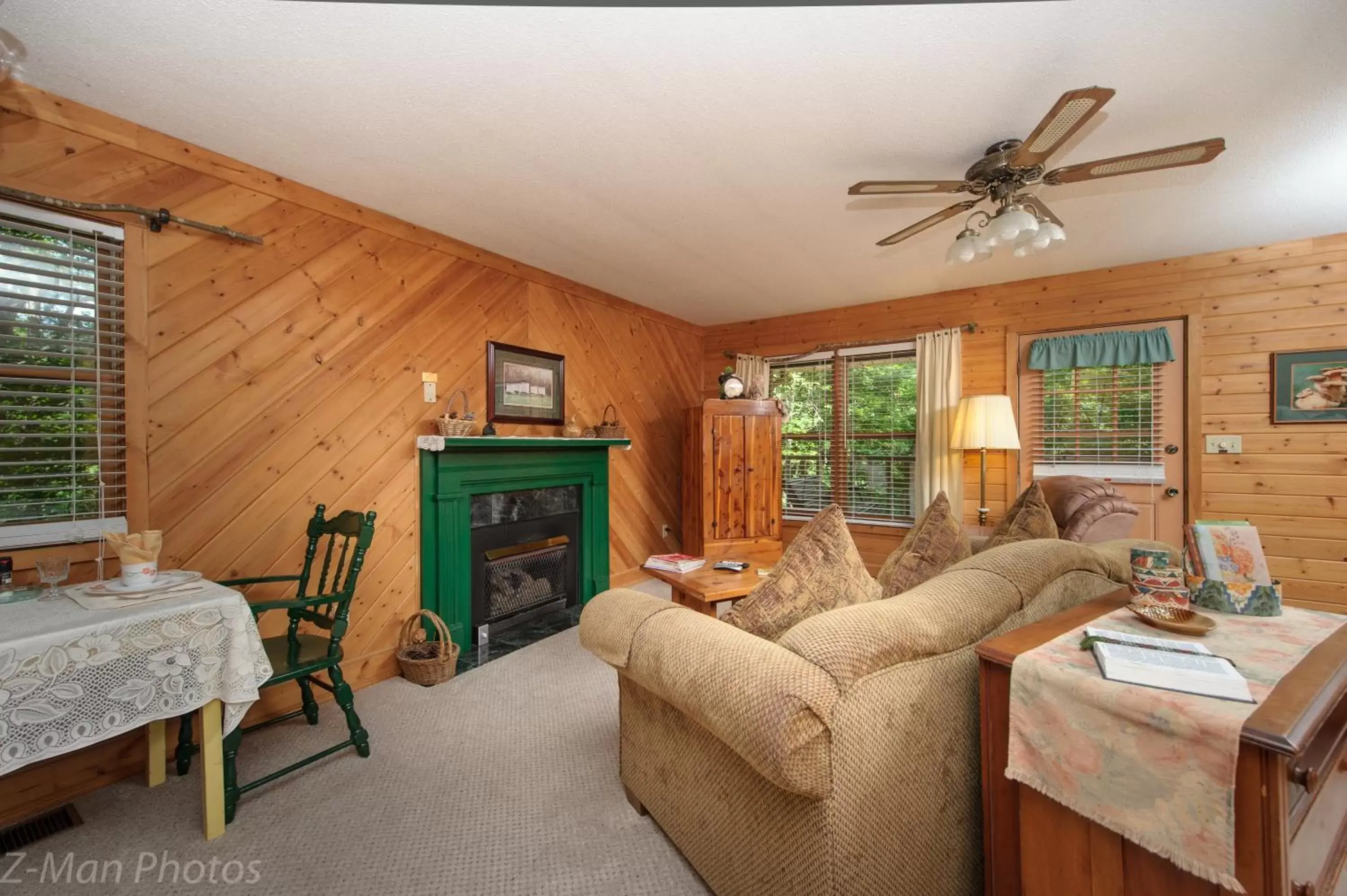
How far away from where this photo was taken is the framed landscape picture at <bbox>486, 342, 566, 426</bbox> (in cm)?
347

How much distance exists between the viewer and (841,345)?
4.97m

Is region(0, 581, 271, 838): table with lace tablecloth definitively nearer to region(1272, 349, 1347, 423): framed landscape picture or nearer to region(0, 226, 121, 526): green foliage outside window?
region(0, 226, 121, 526): green foliage outside window

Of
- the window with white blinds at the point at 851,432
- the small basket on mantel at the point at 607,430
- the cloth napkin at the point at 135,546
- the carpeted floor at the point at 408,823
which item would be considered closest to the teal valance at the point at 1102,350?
the window with white blinds at the point at 851,432

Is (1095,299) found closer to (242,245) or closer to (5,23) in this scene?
(242,245)

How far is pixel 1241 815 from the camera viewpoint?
0.86 metres

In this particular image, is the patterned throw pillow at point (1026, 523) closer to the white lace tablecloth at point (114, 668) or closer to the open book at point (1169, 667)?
the open book at point (1169, 667)

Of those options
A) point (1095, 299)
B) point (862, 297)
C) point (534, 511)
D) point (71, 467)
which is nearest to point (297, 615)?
point (71, 467)

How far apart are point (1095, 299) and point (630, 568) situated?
4.06m

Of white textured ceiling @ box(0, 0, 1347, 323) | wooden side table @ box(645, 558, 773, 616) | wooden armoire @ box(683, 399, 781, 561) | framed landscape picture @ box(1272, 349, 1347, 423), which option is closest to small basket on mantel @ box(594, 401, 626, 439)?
wooden armoire @ box(683, 399, 781, 561)

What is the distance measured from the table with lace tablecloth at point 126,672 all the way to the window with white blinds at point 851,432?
4195 millimetres

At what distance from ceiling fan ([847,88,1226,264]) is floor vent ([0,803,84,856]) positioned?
349 cm

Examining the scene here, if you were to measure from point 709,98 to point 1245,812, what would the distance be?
7.40ft

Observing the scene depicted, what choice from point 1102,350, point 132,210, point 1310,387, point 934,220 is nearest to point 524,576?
point 132,210

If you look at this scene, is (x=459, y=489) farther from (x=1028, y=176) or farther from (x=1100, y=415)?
(x=1100, y=415)
